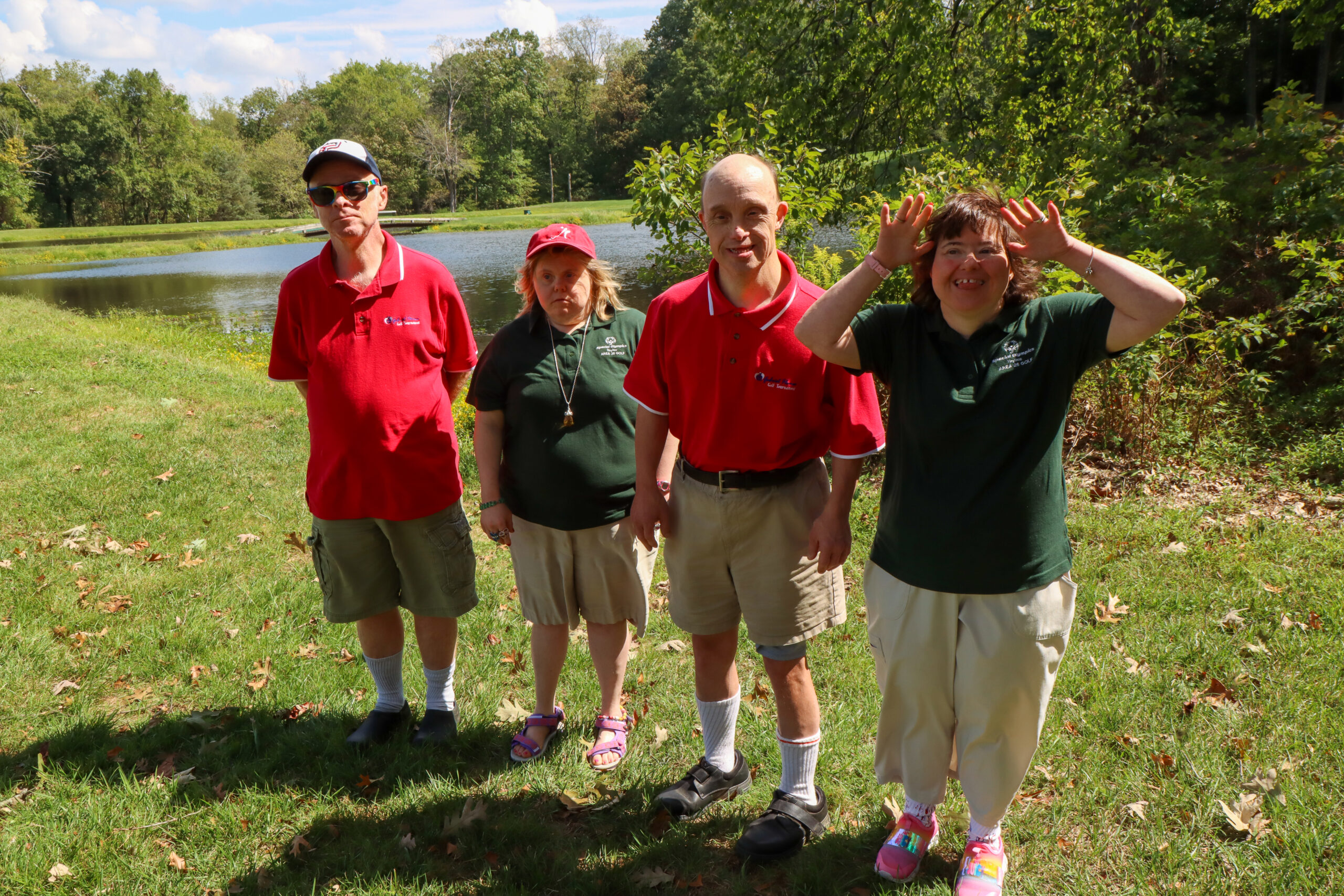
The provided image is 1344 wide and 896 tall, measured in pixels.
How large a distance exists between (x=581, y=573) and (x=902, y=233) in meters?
1.81

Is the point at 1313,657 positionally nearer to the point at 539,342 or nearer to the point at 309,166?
the point at 539,342

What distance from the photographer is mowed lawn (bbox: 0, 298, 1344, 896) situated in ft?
9.30

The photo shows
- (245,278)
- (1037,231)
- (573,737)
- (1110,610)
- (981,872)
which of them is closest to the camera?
(1037,231)

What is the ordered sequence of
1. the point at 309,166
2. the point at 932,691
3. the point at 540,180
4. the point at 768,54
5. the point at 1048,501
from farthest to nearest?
the point at 540,180, the point at 768,54, the point at 309,166, the point at 932,691, the point at 1048,501

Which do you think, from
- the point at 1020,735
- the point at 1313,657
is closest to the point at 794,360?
the point at 1020,735

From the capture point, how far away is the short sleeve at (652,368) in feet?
9.27

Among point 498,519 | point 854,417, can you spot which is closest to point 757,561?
point 854,417

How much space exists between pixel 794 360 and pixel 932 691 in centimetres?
109

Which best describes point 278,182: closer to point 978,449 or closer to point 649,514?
point 649,514

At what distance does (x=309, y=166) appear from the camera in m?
3.14

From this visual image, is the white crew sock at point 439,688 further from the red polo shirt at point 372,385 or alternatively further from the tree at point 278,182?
the tree at point 278,182

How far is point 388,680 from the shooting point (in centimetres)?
Answer: 369

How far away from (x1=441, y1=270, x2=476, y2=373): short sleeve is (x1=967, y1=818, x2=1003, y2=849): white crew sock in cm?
251

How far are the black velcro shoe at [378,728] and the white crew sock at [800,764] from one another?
5.79ft
